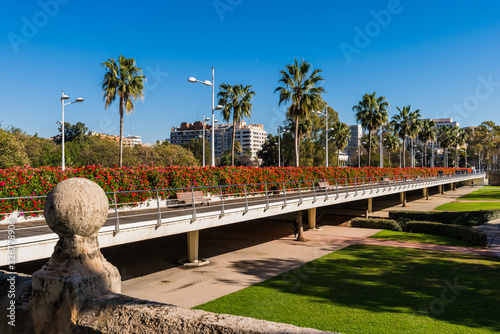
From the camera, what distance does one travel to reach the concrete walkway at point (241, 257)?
15203mm

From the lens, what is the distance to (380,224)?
33250mm

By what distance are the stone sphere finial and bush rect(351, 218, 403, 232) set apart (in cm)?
3232

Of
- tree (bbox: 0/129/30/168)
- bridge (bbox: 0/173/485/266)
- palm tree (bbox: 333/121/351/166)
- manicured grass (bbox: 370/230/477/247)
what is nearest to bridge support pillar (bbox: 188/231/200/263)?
bridge (bbox: 0/173/485/266)

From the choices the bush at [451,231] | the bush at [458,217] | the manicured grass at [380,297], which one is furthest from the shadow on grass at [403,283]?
the bush at [458,217]

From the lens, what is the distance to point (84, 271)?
3.28m

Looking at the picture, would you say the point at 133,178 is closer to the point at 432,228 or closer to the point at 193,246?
the point at 193,246

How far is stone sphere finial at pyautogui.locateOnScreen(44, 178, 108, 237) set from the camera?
129 inches

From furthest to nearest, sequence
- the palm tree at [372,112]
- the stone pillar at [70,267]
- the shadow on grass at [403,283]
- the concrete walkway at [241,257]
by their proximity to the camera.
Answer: the palm tree at [372,112]
the concrete walkway at [241,257]
the shadow on grass at [403,283]
the stone pillar at [70,267]

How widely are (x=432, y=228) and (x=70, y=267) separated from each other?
1256 inches

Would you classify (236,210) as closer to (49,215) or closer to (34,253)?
(34,253)

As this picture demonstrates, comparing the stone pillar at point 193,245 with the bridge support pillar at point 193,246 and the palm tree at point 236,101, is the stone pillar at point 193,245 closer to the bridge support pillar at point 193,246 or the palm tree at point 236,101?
the bridge support pillar at point 193,246

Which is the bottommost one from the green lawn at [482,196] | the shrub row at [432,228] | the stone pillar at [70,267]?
the shrub row at [432,228]

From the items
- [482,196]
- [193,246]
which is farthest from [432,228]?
[482,196]

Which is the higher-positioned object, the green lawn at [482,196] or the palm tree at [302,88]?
the palm tree at [302,88]
